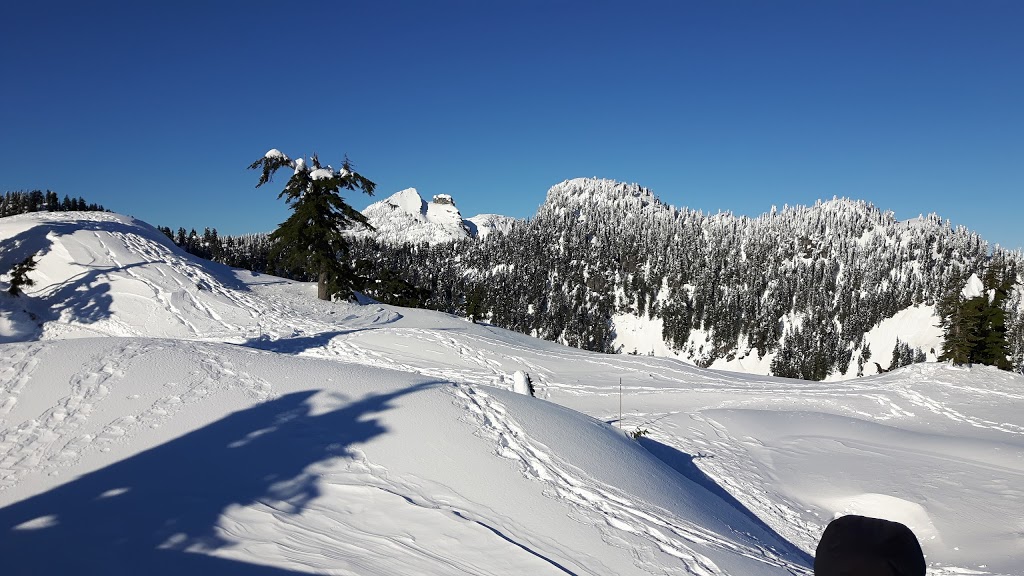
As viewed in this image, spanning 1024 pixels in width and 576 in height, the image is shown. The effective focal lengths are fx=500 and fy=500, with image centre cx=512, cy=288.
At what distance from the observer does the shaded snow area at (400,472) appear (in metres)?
4.83

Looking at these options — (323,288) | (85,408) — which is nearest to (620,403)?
(85,408)

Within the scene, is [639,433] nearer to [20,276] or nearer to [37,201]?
[20,276]

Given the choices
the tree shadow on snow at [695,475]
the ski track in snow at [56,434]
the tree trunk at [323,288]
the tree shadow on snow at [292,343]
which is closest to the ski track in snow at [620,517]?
the tree shadow on snow at [695,475]

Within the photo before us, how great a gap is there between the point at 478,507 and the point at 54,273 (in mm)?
18933

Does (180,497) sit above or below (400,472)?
below

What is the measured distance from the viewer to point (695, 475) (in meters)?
11.4

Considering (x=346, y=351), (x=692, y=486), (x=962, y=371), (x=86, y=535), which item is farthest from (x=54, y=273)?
(x=962, y=371)

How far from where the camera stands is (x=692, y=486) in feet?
29.6

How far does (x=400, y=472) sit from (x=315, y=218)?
19059 millimetres

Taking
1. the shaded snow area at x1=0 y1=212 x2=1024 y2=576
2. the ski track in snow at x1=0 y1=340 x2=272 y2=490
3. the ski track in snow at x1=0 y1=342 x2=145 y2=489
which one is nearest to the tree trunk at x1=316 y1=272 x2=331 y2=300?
the shaded snow area at x1=0 y1=212 x2=1024 y2=576

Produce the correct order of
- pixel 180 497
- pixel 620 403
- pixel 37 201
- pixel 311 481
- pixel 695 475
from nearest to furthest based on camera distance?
1. pixel 180 497
2. pixel 311 481
3. pixel 695 475
4. pixel 620 403
5. pixel 37 201

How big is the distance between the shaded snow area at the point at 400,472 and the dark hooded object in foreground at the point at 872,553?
149 inches

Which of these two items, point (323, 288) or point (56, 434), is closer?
point (56, 434)

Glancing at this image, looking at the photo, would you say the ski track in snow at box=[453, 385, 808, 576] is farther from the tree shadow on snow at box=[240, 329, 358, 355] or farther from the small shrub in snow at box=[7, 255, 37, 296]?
the small shrub in snow at box=[7, 255, 37, 296]
